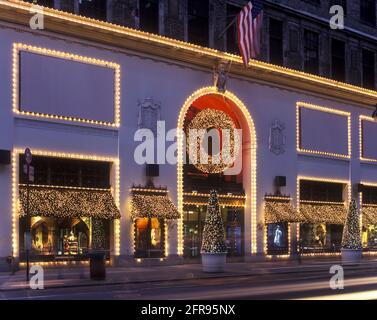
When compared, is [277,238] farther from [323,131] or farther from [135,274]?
[135,274]

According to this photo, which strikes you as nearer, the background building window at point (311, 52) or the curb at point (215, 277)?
the curb at point (215, 277)

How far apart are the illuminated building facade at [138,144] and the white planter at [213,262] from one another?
460cm

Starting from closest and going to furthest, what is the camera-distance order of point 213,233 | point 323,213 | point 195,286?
point 195,286
point 213,233
point 323,213

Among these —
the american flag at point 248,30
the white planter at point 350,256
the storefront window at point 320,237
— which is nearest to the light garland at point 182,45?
the american flag at point 248,30

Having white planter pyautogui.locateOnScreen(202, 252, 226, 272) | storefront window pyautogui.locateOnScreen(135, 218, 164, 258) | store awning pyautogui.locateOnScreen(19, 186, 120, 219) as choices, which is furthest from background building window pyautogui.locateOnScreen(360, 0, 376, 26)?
white planter pyautogui.locateOnScreen(202, 252, 226, 272)

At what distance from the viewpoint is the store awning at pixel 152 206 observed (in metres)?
35.9

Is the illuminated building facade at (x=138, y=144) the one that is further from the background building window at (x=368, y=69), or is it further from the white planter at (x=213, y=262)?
the white planter at (x=213, y=262)

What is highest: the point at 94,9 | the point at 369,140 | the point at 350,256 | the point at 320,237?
the point at 94,9

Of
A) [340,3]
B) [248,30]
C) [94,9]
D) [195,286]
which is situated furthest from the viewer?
[340,3]

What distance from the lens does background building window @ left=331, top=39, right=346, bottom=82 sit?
161ft

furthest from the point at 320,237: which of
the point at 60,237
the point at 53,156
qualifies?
the point at 53,156

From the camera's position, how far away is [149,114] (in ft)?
123

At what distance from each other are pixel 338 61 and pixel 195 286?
28.0 meters
